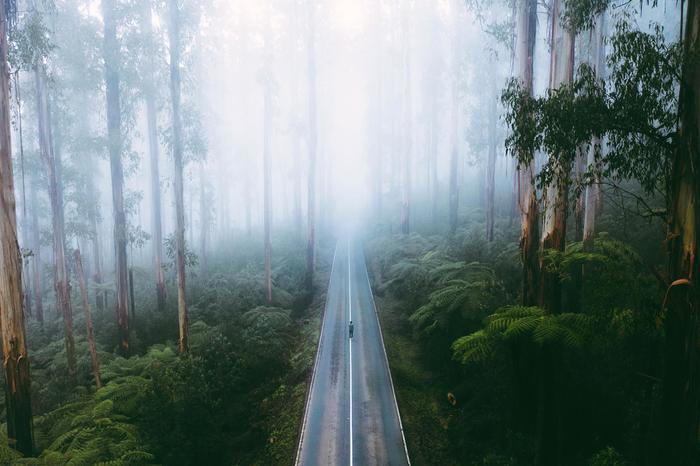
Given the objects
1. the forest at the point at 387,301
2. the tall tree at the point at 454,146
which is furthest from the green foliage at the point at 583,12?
the tall tree at the point at 454,146

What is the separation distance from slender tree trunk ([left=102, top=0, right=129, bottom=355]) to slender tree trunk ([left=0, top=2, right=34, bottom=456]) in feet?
29.2

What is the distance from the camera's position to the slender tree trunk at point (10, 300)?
8203 mm

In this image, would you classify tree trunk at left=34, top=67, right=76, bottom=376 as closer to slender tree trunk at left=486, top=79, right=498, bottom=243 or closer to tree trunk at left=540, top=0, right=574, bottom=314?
tree trunk at left=540, top=0, right=574, bottom=314

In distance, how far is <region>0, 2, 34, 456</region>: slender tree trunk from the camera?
8.20 metres

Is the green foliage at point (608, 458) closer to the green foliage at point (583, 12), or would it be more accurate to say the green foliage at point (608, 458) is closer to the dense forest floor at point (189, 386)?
the dense forest floor at point (189, 386)

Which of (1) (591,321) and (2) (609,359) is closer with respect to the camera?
(1) (591,321)

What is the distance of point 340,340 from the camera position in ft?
65.3

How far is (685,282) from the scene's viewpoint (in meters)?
5.57

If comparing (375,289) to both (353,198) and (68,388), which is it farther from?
(353,198)

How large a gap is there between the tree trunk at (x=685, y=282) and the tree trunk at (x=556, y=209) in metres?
3.79

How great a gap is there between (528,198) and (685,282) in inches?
216

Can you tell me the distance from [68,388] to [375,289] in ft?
55.3

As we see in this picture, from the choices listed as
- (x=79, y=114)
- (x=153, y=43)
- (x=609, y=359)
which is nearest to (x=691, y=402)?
(x=609, y=359)

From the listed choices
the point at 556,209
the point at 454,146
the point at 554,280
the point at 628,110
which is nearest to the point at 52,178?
the point at 556,209
